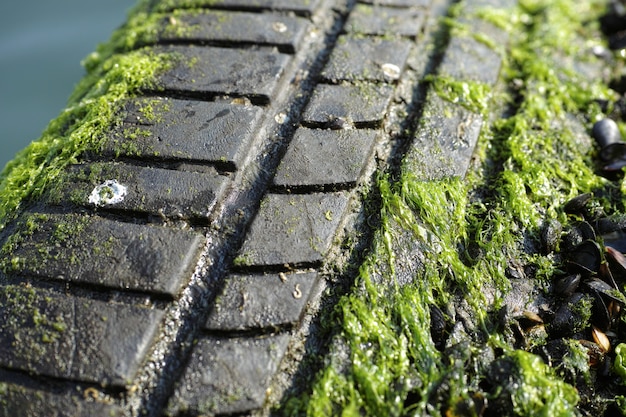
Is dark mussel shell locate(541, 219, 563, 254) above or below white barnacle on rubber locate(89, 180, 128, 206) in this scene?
above

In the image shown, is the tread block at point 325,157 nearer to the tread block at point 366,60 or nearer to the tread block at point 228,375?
the tread block at point 366,60

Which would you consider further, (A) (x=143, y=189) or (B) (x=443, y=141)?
(B) (x=443, y=141)

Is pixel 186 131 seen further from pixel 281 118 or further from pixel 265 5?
pixel 265 5

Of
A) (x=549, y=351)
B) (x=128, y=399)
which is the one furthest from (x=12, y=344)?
(x=549, y=351)

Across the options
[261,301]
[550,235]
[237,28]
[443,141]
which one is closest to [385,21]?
[237,28]

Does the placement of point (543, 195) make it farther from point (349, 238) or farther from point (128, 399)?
point (128, 399)

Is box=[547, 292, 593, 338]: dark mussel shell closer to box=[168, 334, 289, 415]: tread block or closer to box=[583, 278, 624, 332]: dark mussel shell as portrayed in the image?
box=[583, 278, 624, 332]: dark mussel shell

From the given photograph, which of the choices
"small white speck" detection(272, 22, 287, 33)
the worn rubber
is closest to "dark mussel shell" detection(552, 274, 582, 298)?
the worn rubber
